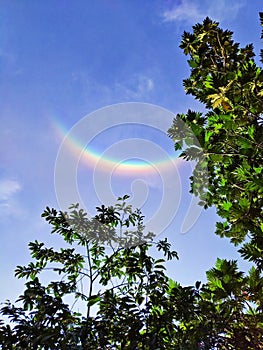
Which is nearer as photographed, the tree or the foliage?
the tree

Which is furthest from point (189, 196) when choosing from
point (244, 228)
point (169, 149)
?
point (244, 228)

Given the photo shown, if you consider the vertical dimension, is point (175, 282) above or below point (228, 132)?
below

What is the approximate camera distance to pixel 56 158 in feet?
14.7

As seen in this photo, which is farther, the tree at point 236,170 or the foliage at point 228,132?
the foliage at point 228,132

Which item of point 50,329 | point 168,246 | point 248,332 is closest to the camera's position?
point 50,329

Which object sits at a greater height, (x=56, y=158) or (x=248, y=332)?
(x=56, y=158)

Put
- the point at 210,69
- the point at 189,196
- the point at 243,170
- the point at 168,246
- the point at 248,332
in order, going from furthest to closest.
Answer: the point at 189,196 < the point at 210,69 < the point at 168,246 < the point at 243,170 < the point at 248,332

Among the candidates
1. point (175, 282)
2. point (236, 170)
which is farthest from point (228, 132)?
point (175, 282)

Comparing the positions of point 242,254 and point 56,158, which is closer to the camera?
point 242,254

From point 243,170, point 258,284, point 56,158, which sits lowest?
point 258,284

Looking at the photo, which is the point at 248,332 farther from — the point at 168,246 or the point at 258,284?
the point at 168,246

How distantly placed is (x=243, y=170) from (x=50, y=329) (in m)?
2.51

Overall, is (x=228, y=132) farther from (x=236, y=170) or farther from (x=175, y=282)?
(x=175, y=282)

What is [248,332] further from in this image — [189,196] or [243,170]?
[189,196]
